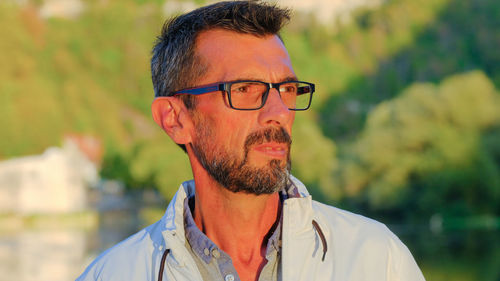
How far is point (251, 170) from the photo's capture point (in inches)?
55.1

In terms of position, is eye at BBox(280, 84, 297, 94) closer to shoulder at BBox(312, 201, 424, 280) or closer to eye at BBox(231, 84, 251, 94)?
eye at BBox(231, 84, 251, 94)

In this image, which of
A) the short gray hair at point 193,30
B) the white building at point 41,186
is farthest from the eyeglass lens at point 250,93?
the white building at point 41,186

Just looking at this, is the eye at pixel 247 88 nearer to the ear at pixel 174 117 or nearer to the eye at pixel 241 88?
the eye at pixel 241 88

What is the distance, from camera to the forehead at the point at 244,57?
1448 millimetres

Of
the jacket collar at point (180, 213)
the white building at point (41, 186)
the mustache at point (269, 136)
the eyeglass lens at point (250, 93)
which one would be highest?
the eyeglass lens at point (250, 93)

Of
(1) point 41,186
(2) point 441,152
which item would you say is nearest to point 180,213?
(2) point 441,152

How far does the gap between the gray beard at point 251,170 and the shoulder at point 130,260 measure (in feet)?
0.59

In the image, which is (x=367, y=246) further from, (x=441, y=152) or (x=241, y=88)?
(x=441, y=152)

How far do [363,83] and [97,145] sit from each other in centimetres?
2745

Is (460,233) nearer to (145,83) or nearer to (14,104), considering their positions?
(14,104)

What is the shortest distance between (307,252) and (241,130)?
0.97ft

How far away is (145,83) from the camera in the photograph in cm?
9025

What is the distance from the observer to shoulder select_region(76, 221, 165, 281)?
1383 millimetres

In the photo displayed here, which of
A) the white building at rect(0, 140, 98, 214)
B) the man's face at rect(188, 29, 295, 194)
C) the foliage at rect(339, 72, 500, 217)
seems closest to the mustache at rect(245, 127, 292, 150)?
the man's face at rect(188, 29, 295, 194)
